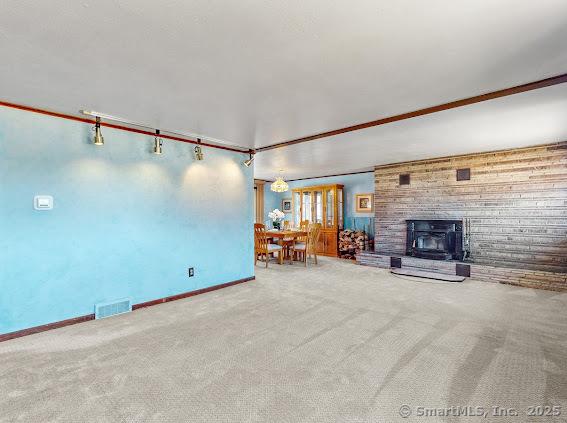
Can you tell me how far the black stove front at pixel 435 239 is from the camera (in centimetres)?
562

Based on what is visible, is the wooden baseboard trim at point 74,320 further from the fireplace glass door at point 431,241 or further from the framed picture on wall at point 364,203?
the framed picture on wall at point 364,203

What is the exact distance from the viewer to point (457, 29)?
1.73 metres

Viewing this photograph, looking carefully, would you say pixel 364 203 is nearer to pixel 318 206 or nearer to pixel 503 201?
pixel 318 206

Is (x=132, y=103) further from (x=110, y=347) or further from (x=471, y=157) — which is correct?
(x=471, y=157)

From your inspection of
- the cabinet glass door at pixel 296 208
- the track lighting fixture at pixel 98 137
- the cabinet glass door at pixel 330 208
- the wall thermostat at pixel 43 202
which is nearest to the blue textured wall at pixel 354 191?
the cabinet glass door at pixel 330 208

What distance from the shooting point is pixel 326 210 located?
8.26 metres

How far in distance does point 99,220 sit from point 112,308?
1053mm

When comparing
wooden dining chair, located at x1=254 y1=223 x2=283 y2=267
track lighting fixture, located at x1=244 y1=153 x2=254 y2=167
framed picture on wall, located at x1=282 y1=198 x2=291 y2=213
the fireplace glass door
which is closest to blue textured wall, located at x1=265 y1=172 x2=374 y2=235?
framed picture on wall, located at x1=282 y1=198 x2=291 y2=213

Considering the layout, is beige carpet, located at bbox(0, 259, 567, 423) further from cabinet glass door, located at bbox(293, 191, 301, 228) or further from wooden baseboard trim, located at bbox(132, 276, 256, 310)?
cabinet glass door, located at bbox(293, 191, 301, 228)

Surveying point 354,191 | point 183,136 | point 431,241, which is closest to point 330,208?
point 354,191

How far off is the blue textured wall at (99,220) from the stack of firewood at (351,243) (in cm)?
391

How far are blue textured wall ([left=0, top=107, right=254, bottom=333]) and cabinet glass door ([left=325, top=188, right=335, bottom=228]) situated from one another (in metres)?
3.98

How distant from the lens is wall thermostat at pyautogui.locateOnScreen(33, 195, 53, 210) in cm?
301

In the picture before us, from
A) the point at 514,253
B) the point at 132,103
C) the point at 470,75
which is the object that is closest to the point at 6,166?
the point at 132,103
